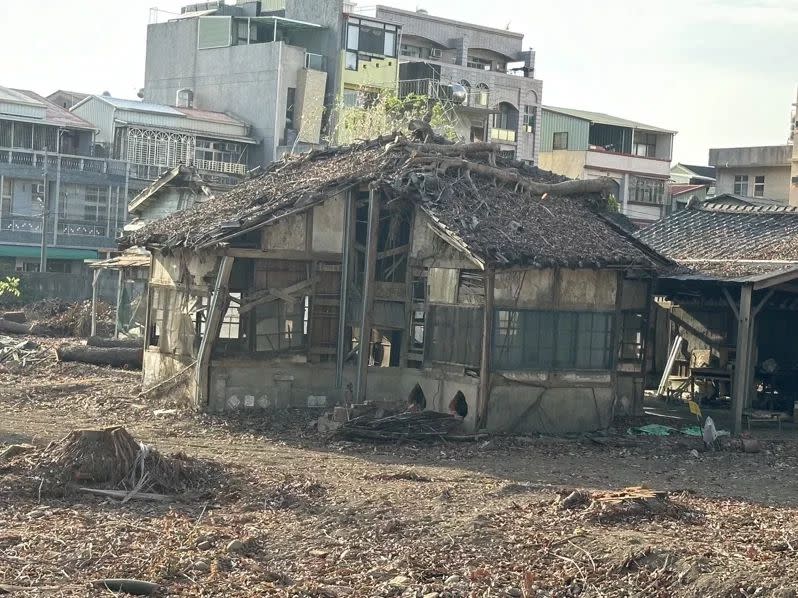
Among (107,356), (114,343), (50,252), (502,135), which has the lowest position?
(107,356)

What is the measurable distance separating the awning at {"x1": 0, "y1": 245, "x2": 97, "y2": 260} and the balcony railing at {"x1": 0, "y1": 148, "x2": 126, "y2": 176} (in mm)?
3278

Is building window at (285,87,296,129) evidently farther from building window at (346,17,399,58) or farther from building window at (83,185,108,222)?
building window at (83,185,108,222)

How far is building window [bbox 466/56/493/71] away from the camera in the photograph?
6253 centimetres

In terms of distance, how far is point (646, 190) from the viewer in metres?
61.5

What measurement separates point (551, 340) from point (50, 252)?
3390 cm

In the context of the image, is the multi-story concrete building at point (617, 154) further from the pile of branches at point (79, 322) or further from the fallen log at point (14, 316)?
the fallen log at point (14, 316)

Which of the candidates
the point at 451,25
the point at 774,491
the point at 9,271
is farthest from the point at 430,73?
the point at 774,491

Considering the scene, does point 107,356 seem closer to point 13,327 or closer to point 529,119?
point 13,327

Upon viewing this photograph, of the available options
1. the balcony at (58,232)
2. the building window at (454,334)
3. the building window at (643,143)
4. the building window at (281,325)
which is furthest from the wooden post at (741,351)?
the building window at (643,143)

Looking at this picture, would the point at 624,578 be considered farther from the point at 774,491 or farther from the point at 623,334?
the point at 623,334

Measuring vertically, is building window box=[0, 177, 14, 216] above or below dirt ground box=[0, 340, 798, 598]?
above

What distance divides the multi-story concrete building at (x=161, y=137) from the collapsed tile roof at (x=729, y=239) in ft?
89.3

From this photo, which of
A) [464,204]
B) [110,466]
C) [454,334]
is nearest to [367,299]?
[454,334]

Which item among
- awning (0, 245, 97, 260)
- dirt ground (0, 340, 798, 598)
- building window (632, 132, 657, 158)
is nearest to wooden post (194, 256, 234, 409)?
dirt ground (0, 340, 798, 598)
